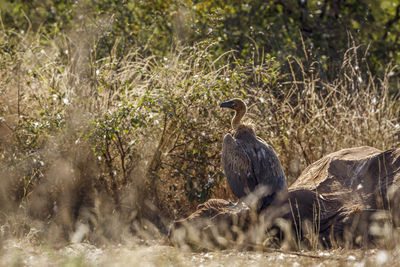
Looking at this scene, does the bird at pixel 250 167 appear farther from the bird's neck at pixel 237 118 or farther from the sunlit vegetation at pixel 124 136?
the sunlit vegetation at pixel 124 136

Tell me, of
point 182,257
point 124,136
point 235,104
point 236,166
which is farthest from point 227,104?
point 182,257

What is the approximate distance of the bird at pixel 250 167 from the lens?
16.7 feet

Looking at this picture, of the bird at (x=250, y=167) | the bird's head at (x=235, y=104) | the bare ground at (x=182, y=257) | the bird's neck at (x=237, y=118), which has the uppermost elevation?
the bird's head at (x=235, y=104)

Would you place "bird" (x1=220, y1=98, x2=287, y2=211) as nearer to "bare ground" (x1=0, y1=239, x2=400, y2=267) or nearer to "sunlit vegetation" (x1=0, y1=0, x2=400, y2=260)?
"sunlit vegetation" (x1=0, y1=0, x2=400, y2=260)

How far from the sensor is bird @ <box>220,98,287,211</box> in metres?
5.08

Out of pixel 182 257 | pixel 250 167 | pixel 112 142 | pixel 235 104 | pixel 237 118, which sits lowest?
pixel 182 257

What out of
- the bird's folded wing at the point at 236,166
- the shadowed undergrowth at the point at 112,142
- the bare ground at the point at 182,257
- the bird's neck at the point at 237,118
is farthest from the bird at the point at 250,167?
the bare ground at the point at 182,257

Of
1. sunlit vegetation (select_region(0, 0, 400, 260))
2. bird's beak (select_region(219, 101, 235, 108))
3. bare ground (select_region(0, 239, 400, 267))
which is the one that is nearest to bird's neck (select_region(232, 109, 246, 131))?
bird's beak (select_region(219, 101, 235, 108))

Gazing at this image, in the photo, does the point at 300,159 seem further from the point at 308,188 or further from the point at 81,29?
the point at 81,29

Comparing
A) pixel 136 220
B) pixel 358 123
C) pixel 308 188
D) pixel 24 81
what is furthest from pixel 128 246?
pixel 358 123

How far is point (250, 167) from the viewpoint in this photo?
16.9 ft

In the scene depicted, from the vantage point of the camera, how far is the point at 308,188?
5.17m

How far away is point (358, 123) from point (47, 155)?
3667 mm

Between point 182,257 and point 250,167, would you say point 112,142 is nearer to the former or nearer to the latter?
point 250,167
